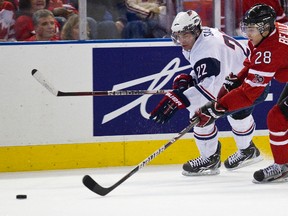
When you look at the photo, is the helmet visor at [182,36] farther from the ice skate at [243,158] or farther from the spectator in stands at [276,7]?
the spectator in stands at [276,7]

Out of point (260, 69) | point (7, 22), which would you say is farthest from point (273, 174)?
point (7, 22)

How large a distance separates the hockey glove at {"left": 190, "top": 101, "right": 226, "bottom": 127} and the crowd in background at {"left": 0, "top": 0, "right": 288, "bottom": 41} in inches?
48.5

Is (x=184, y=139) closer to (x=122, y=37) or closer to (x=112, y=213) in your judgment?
(x=122, y=37)

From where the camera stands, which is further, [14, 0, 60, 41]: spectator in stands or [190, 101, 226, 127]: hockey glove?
[14, 0, 60, 41]: spectator in stands

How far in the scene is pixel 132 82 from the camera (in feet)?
21.3

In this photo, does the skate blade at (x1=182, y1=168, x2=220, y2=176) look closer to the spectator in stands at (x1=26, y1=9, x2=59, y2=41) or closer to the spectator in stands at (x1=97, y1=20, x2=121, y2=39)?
the spectator in stands at (x1=97, y1=20, x2=121, y2=39)

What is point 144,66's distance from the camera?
6.51 m

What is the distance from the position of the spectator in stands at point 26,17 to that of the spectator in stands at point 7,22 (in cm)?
3

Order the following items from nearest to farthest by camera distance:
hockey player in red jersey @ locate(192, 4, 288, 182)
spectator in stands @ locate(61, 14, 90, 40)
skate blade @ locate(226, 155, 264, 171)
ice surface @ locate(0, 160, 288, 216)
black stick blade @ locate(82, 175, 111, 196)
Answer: ice surface @ locate(0, 160, 288, 216), black stick blade @ locate(82, 175, 111, 196), hockey player in red jersey @ locate(192, 4, 288, 182), skate blade @ locate(226, 155, 264, 171), spectator in stands @ locate(61, 14, 90, 40)

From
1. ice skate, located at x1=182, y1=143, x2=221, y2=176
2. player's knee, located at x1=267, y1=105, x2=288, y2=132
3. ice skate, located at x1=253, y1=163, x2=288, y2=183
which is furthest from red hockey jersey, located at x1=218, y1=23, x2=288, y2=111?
ice skate, located at x1=182, y1=143, x2=221, y2=176

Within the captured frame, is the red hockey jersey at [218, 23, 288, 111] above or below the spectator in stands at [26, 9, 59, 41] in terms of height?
below

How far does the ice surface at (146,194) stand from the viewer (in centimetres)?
487

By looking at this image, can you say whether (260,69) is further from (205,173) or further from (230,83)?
(205,173)

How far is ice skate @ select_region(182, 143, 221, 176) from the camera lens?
6055 mm
